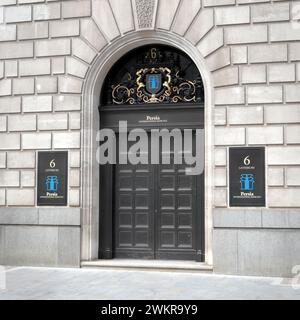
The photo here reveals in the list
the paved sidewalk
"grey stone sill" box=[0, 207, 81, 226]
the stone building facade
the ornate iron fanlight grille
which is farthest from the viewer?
the ornate iron fanlight grille

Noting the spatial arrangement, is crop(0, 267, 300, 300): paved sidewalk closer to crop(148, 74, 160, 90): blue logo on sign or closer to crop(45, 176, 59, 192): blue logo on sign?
crop(45, 176, 59, 192): blue logo on sign

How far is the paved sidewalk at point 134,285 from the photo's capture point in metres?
9.58

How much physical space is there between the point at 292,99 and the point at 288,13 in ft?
6.41

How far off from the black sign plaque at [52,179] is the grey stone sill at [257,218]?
3852 mm

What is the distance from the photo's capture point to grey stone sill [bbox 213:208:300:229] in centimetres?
1137

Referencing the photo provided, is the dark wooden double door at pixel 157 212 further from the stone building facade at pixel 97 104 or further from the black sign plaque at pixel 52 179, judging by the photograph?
the black sign plaque at pixel 52 179

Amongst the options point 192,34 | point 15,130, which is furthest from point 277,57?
point 15,130

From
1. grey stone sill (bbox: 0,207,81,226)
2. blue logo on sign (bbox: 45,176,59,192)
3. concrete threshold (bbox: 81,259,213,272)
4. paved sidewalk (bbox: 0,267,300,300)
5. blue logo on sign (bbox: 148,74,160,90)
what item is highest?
blue logo on sign (bbox: 148,74,160,90)

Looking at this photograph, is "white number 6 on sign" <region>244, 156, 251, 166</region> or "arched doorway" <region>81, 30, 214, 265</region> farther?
"arched doorway" <region>81, 30, 214, 265</region>

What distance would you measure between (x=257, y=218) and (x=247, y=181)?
2.84 feet

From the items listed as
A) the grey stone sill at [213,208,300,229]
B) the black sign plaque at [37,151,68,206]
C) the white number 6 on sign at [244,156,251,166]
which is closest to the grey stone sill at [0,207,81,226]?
the black sign plaque at [37,151,68,206]

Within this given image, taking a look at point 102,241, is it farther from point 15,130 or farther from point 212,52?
point 212,52

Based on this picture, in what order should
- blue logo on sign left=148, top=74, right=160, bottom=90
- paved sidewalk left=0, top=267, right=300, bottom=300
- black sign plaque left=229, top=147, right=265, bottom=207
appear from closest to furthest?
paved sidewalk left=0, top=267, right=300, bottom=300 < black sign plaque left=229, top=147, right=265, bottom=207 < blue logo on sign left=148, top=74, right=160, bottom=90

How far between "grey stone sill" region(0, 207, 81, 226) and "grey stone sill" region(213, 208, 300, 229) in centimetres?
350
